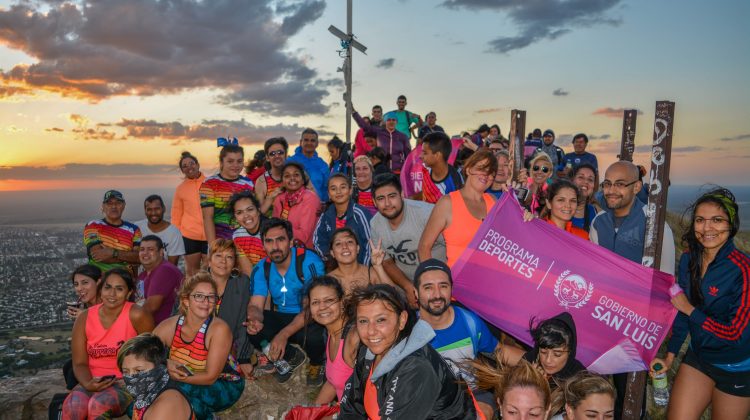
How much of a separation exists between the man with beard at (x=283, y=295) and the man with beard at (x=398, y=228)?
104 cm

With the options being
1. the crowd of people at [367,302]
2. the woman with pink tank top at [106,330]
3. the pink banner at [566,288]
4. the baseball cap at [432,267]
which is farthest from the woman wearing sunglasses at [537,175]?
the woman with pink tank top at [106,330]

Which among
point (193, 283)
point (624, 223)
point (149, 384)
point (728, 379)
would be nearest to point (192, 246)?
point (193, 283)

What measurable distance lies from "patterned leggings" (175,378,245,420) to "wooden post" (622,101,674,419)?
461 cm

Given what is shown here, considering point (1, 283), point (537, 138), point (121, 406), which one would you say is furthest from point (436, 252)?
A: point (1, 283)

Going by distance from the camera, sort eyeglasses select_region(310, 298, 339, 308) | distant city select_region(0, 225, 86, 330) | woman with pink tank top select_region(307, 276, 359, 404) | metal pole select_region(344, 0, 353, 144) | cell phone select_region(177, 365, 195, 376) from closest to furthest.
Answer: woman with pink tank top select_region(307, 276, 359, 404) → cell phone select_region(177, 365, 195, 376) → eyeglasses select_region(310, 298, 339, 308) → metal pole select_region(344, 0, 353, 144) → distant city select_region(0, 225, 86, 330)

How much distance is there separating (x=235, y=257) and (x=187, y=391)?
1905 millimetres

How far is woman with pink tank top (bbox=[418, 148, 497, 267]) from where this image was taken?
5824 millimetres

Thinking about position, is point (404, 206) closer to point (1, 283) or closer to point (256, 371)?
point (256, 371)

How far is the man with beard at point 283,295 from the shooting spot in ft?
21.4

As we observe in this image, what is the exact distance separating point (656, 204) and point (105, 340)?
689 cm

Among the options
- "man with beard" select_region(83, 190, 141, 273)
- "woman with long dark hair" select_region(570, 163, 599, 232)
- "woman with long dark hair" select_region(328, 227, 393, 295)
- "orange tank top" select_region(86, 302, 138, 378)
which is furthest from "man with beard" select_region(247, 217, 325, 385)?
"woman with long dark hair" select_region(570, 163, 599, 232)

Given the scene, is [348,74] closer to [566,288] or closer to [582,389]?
[566,288]

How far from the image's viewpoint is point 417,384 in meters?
3.49

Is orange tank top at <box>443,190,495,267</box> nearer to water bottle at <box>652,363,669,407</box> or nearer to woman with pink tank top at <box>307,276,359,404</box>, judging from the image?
woman with pink tank top at <box>307,276,359,404</box>
